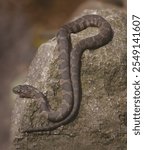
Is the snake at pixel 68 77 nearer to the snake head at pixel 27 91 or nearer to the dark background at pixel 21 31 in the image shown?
the snake head at pixel 27 91

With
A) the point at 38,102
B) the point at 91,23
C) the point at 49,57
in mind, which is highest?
the point at 91,23

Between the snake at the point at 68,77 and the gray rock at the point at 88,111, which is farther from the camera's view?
the gray rock at the point at 88,111

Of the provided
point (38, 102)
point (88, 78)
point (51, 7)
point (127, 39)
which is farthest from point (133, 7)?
point (51, 7)

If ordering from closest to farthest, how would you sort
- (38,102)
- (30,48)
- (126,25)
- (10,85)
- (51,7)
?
(38,102)
(126,25)
(10,85)
(30,48)
(51,7)

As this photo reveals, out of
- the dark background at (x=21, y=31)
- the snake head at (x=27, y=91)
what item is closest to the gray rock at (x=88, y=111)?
the snake head at (x=27, y=91)

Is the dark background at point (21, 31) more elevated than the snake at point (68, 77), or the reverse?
the dark background at point (21, 31)

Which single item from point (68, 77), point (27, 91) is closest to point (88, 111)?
point (68, 77)

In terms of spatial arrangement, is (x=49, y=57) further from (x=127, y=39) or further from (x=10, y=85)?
(x=10, y=85)
